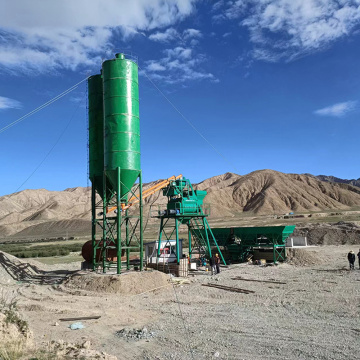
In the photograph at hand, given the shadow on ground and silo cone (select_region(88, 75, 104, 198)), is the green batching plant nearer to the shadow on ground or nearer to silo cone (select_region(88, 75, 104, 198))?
silo cone (select_region(88, 75, 104, 198))

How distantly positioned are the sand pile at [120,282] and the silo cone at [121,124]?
5032mm

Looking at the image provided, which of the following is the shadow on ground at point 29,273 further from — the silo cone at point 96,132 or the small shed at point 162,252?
the silo cone at point 96,132

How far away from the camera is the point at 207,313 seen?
12.8 metres

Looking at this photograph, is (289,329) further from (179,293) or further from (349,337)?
(179,293)

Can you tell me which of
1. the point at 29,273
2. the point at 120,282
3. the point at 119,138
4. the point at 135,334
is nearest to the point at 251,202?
the point at 29,273

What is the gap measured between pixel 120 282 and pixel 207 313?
5.87 metres

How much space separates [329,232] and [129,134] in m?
32.1

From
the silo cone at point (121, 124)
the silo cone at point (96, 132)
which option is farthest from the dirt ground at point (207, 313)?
the silo cone at point (96, 132)

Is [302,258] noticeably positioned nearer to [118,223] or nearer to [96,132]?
[118,223]

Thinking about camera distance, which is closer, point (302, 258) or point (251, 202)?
point (302, 258)

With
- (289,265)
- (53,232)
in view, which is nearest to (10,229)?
(53,232)

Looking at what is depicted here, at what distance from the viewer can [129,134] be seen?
20781 mm

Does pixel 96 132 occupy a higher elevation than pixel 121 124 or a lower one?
higher

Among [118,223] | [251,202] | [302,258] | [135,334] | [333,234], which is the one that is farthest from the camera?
[251,202]
